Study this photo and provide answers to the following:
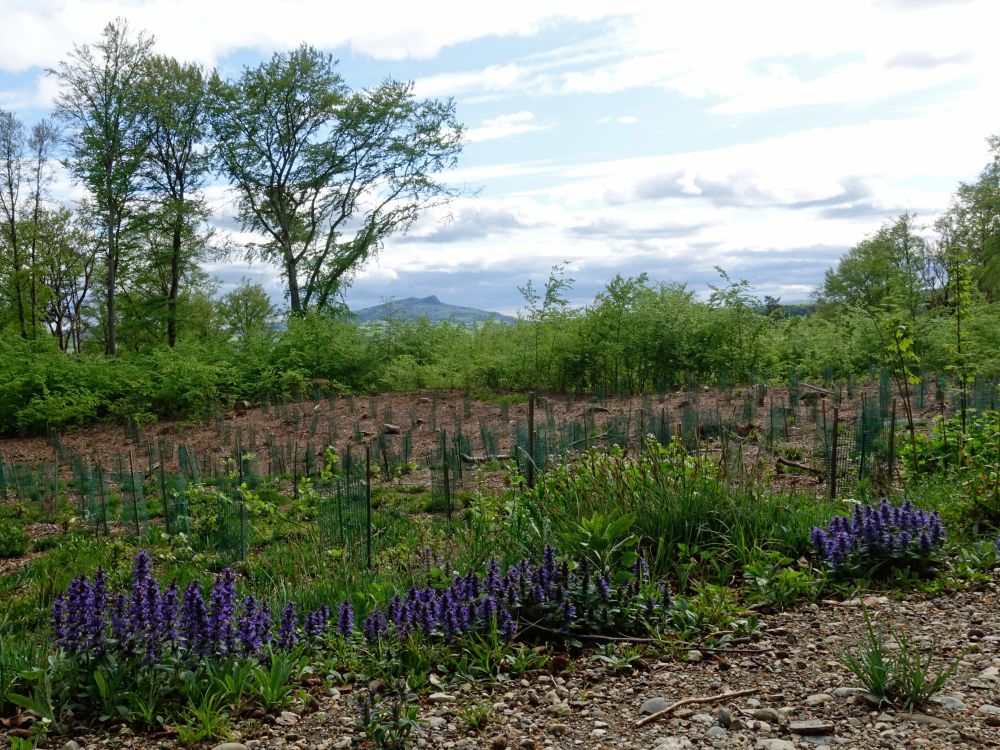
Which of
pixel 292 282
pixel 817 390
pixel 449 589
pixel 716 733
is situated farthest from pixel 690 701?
pixel 292 282

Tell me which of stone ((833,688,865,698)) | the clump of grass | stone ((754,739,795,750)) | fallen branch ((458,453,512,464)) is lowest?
stone ((754,739,795,750))

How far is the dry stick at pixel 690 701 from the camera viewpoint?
2660 mm

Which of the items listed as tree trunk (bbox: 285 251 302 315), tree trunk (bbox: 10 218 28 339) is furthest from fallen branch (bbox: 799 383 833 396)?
tree trunk (bbox: 10 218 28 339)

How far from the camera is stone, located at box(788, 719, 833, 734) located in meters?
2.49

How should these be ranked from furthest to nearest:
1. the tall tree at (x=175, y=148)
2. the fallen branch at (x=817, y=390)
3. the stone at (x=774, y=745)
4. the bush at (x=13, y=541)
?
the tall tree at (x=175, y=148), the fallen branch at (x=817, y=390), the bush at (x=13, y=541), the stone at (x=774, y=745)

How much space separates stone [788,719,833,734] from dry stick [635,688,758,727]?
0.27m

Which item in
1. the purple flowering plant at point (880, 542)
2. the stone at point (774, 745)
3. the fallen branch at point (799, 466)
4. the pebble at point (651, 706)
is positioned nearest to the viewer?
the stone at point (774, 745)

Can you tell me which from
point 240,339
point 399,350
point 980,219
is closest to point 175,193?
point 240,339

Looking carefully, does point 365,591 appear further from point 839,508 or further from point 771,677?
point 839,508

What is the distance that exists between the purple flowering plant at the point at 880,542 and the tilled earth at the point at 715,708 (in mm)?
525

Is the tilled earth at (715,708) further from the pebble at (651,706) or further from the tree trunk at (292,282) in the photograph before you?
the tree trunk at (292,282)

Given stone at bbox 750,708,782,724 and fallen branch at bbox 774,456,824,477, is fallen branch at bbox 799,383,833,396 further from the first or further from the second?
stone at bbox 750,708,782,724

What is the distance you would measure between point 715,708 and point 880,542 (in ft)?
5.09

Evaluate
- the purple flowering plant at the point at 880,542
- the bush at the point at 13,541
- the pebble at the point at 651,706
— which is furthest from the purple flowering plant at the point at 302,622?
the bush at the point at 13,541
